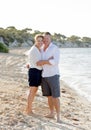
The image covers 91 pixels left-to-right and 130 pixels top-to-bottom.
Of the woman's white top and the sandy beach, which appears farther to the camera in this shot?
the woman's white top

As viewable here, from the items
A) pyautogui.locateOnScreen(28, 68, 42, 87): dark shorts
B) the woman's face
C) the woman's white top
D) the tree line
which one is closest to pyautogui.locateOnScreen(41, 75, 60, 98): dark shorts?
pyautogui.locateOnScreen(28, 68, 42, 87): dark shorts

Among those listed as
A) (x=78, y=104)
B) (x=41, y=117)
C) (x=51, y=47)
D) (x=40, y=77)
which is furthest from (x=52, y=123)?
(x=78, y=104)

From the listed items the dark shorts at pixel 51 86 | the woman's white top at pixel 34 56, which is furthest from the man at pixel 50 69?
the woman's white top at pixel 34 56

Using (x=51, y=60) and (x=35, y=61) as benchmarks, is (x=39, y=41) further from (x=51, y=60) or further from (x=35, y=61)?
(x=51, y=60)

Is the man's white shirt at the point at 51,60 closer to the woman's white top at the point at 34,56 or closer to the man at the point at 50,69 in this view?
the man at the point at 50,69

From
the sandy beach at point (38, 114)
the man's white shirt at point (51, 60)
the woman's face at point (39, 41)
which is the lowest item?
the sandy beach at point (38, 114)

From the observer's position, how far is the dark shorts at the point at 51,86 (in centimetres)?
811

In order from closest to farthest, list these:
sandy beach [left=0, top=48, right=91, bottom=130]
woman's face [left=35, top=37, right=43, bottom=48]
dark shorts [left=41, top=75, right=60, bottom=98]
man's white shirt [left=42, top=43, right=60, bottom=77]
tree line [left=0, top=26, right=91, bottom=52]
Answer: sandy beach [left=0, top=48, right=91, bottom=130]
man's white shirt [left=42, top=43, right=60, bottom=77]
dark shorts [left=41, top=75, right=60, bottom=98]
woman's face [left=35, top=37, right=43, bottom=48]
tree line [left=0, top=26, right=91, bottom=52]

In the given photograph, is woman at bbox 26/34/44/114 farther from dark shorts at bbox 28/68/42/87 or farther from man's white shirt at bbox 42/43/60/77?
man's white shirt at bbox 42/43/60/77

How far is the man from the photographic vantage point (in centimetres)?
795

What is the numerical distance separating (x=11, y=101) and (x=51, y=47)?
2527 millimetres

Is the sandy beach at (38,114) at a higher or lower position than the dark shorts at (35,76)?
lower

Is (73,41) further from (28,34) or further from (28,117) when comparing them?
(28,117)

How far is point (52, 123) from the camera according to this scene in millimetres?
8156
